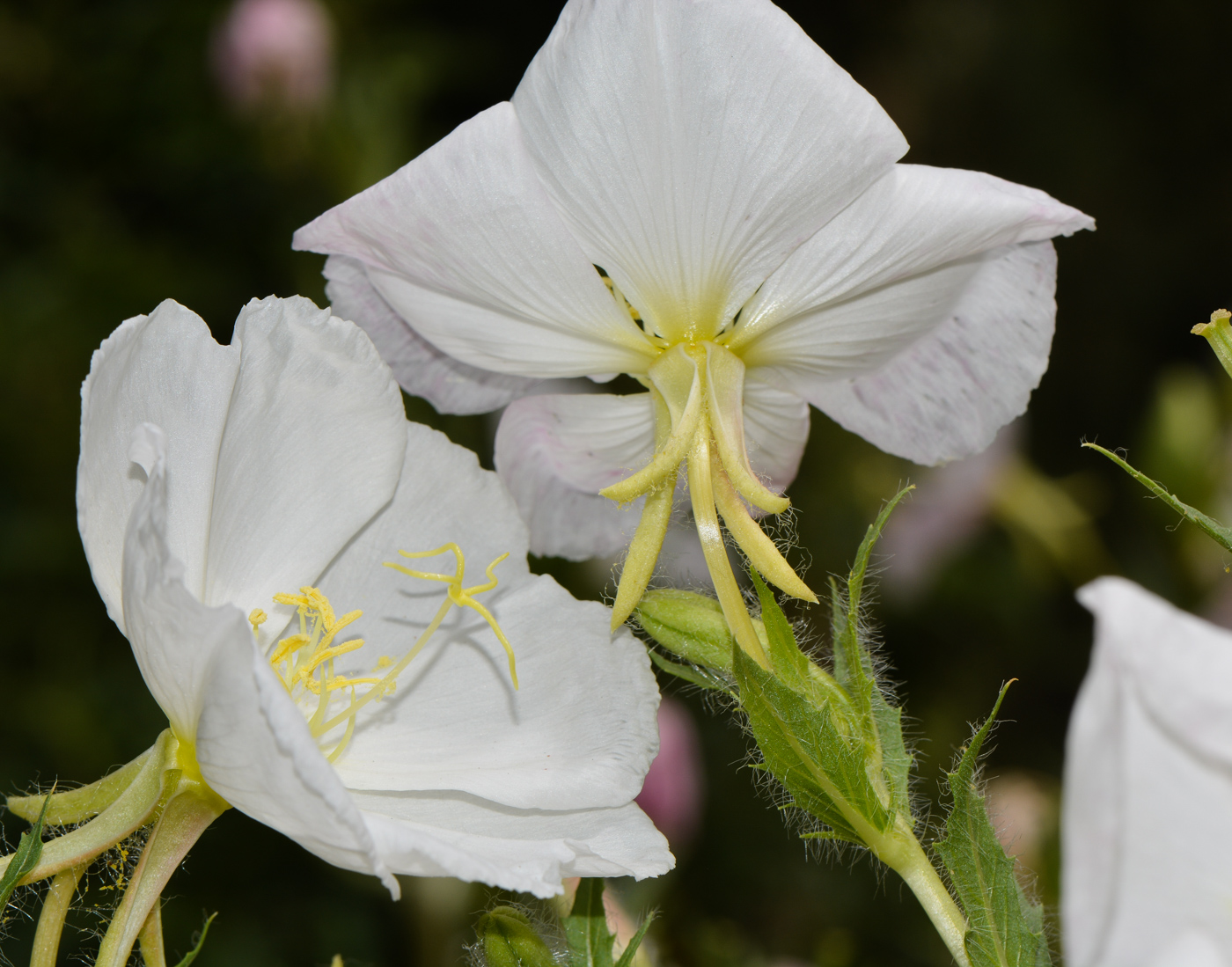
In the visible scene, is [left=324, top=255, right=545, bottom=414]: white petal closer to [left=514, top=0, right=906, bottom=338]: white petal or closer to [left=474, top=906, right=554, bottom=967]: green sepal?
[left=514, top=0, right=906, bottom=338]: white petal

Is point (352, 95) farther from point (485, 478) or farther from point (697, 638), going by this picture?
point (697, 638)

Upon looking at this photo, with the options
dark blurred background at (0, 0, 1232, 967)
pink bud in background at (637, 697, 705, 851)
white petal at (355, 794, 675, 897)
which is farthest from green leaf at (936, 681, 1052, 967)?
pink bud in background at (637, 697, 705, 851)

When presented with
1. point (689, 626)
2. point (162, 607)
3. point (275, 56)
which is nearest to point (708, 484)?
point (689, 626)

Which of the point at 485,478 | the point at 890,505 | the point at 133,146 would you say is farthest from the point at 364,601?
the point at 133,146

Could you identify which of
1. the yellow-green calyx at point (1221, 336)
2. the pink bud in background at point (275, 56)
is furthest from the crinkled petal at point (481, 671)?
the pink bud in background at point (275, 56)

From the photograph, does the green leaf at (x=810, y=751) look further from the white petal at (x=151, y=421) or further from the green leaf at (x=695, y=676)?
the white petal at (x=151, y=421)

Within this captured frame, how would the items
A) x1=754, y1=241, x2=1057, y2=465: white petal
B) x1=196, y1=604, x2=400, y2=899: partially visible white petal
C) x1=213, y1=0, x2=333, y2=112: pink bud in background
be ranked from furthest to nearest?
x1=213, y1=0, x2=333, y2=112: pink bud in background, x1=754, y1=241, x2=1057, y2=465: white petal, x1=196, y1=604, x2=400, y2=899: partially visible white petal
